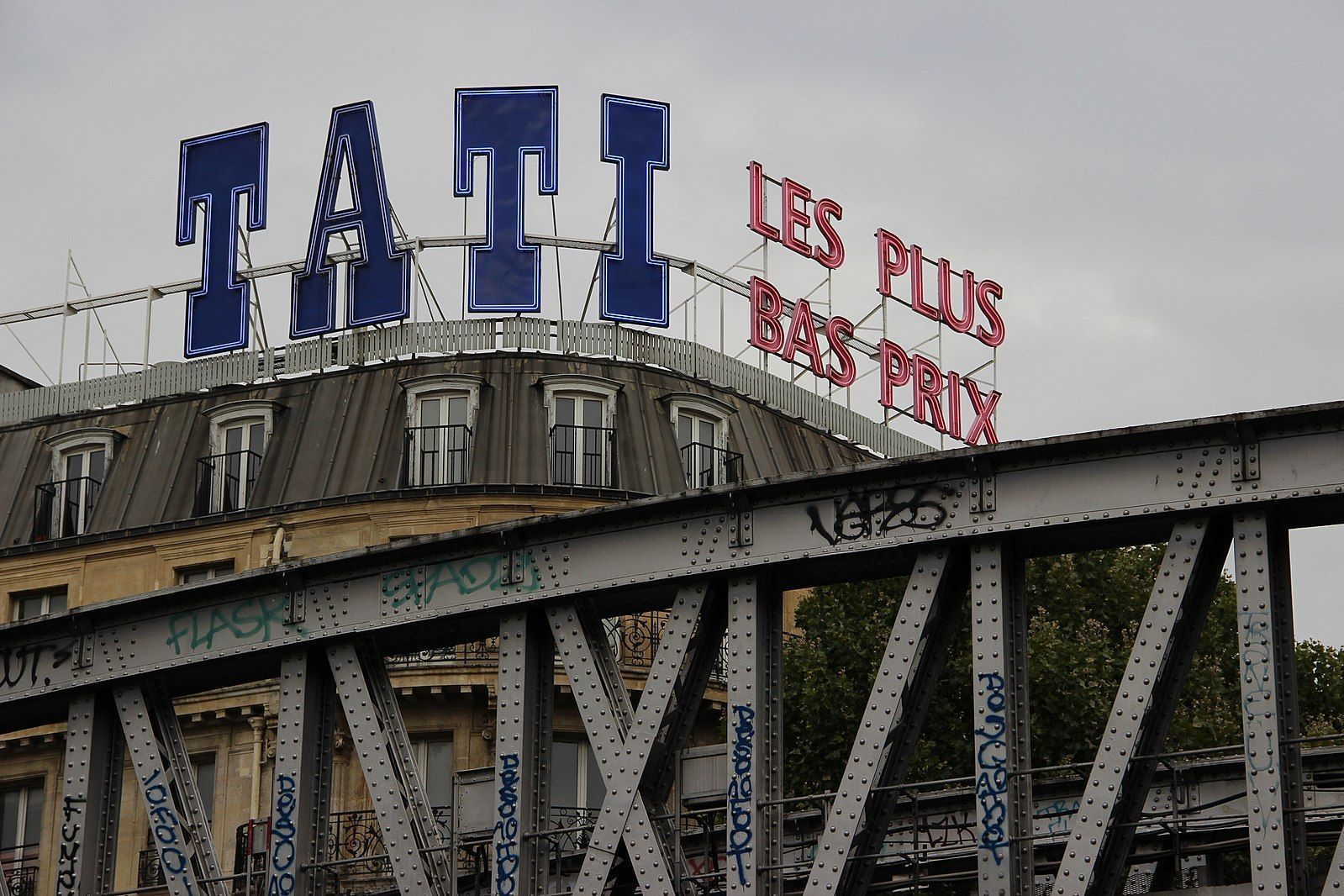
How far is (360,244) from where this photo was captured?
2221 inches

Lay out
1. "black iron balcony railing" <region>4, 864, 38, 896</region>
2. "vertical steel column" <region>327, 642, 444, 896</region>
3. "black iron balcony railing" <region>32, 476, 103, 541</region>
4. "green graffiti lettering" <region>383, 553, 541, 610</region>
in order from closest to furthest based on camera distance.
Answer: "vertical steel column" <region>327, 642, 444, 896</region> → "green graffiti lettering" <region>383, 553, 541, 610</region> → "black iron balcony railing" <region>4, 864, 38, 896</region> → "black iron balcony railing" <region>32, 476, 103, 541</region>

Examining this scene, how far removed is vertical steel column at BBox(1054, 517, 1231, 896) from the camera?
1905 centimetres

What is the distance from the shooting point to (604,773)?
21.2 m

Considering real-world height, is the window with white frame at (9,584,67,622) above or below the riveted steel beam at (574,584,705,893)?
above

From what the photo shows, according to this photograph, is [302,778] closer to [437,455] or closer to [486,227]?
[437,455]

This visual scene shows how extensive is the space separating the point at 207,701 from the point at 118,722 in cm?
2783

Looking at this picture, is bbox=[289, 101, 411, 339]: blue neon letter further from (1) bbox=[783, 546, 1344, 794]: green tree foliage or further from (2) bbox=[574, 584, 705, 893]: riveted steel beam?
(2) bbox=[574, 584, 705, 893]: riveted steel beam

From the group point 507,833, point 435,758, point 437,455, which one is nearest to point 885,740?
point 507,833

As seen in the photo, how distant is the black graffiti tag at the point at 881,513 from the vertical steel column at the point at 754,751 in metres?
0.87

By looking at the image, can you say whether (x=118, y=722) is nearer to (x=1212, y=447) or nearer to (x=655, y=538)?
(x=655, y=538)

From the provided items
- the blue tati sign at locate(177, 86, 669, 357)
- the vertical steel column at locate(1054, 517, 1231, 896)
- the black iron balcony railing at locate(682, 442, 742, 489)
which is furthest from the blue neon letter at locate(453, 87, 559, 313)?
the vertical steel column at locate(1054, 517, 1231, 896)

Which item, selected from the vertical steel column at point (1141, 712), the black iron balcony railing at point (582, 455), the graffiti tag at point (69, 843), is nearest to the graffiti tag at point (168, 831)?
the graffiti tag at point (69, 843)

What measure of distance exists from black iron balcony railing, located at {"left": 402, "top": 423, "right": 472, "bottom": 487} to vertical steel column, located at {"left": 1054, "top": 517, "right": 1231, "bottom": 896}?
3361 cm

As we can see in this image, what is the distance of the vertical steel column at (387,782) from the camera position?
71.1 feet
